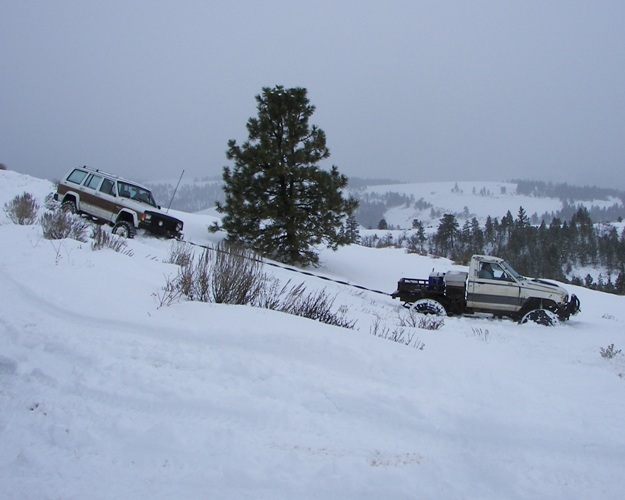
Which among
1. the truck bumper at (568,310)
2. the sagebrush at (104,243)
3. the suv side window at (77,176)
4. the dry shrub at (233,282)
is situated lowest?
the truck bumper at (568,310)

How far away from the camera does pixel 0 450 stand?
2.66 metres

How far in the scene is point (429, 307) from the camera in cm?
1067

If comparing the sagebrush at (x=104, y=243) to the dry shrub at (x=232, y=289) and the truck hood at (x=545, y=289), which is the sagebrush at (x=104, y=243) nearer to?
the dry shrub at (x=232, y=289)

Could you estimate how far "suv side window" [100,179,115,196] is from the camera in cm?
1330

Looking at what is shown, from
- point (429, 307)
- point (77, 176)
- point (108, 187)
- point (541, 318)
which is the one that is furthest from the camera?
point (77, 176)

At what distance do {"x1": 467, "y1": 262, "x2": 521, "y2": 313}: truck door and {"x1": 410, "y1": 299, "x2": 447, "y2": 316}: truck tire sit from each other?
0.74m

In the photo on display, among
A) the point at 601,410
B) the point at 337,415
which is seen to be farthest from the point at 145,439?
the point at 601,410

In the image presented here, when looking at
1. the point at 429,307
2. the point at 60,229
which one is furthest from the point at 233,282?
the point at 429,307

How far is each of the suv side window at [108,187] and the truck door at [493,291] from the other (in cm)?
1133

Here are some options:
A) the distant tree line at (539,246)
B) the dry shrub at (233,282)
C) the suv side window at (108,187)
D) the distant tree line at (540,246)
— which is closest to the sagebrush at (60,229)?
the dry shrub at (233,282)

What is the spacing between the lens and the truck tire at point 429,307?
10625 millimetres

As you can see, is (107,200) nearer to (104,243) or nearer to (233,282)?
(104,243)

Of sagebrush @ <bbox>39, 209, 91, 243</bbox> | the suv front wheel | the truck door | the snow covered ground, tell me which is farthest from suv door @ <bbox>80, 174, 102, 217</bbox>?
the truck door

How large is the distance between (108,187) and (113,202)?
639 mm
